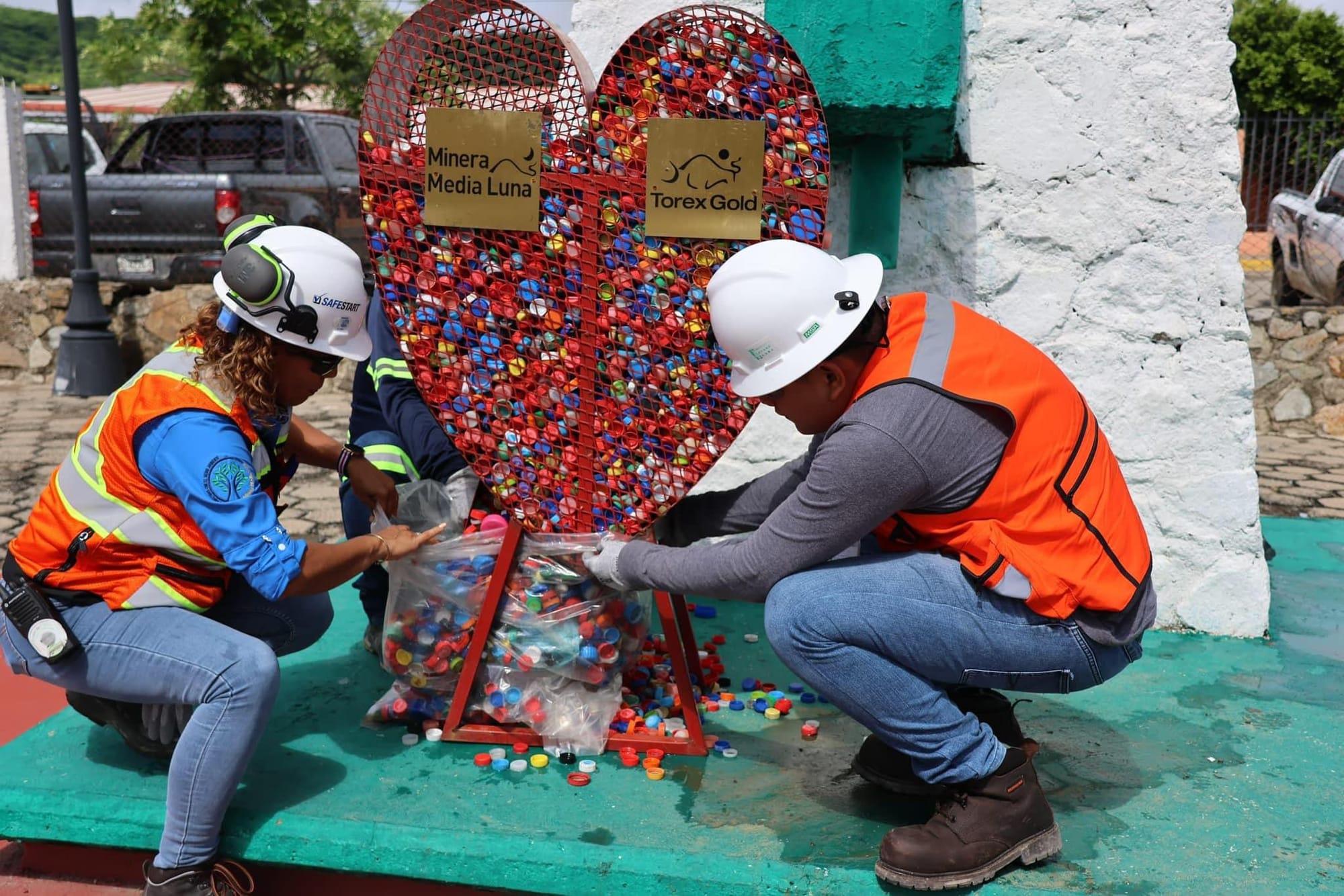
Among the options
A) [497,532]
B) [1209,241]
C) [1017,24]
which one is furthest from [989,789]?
[1017,24]

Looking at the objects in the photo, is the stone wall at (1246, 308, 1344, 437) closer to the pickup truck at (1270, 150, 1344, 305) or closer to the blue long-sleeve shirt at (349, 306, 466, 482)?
the pickup truck at (1270, 150, 1344, 305)

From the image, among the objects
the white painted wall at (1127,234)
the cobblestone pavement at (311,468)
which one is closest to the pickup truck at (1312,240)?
the cobblestone pavement at (311,468)

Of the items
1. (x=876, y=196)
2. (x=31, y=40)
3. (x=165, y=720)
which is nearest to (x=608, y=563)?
(x=165, y=720)

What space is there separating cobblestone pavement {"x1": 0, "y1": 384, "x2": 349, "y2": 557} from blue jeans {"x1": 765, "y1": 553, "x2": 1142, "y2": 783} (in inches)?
109

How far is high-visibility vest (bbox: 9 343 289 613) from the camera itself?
247 centimetres

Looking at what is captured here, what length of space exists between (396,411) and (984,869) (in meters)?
1.85

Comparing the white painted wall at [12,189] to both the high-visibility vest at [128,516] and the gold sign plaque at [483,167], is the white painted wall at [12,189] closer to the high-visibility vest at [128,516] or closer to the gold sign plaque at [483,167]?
the high-visibility vest at [128,516]

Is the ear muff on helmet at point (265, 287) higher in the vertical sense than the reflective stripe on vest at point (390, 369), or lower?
higher

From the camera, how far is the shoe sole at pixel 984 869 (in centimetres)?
229

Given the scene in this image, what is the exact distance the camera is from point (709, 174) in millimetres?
2578

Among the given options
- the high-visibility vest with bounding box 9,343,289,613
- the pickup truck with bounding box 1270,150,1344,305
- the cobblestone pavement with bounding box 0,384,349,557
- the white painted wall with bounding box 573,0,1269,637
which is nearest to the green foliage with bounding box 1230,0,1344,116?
the pickup truck with bounding box 1270,150,1344,305

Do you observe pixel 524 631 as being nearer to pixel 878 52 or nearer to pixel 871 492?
pixel 871 492

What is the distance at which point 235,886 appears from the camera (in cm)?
245

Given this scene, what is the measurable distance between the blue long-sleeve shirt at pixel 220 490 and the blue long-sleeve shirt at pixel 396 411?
25.3 inches
